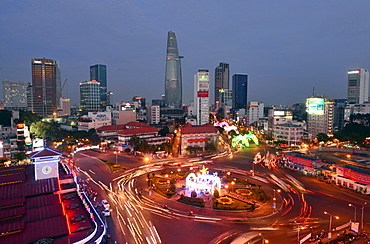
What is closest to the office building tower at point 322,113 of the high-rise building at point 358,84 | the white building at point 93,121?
the high-rise building at point 358,84

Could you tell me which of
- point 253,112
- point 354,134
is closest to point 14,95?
point 253,112

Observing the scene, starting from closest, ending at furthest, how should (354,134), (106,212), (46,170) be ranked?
(46,170) → (106,212) → (354,134)

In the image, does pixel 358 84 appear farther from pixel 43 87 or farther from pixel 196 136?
pixel 43 87

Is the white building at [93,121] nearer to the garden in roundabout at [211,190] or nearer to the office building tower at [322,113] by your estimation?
the garden in roundabout at [211,190]

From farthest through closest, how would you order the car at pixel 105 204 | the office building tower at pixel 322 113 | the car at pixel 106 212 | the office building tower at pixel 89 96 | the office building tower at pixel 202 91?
the office building tower at pixel 89 96 < the office building tower at pixel 202 91 < the office building tower at pixel 322 113 < the car at pixel 105 204 < the car at pixel 106 212

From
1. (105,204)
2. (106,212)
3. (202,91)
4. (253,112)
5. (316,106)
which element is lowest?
(106,212)

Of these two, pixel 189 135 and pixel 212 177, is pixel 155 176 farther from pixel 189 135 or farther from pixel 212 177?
pixel 189 135
